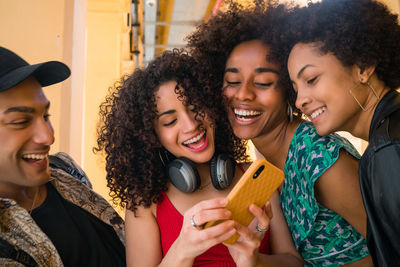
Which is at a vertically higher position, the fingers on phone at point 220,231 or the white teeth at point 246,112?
the white teeth at point 246,112

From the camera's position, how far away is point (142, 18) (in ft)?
25.4

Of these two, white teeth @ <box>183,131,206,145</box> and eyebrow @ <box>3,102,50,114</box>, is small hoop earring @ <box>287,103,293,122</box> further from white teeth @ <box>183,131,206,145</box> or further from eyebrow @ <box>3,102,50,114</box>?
eyebrow @ <box>3,102,50,114</box>

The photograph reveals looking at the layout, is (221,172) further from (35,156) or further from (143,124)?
(35,156)

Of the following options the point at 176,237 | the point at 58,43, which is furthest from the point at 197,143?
the point at 58,43

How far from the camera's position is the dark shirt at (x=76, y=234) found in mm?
1836

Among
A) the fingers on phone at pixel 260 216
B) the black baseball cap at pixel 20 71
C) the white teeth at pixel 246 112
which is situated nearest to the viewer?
the fingers on phone at pixel 260 216

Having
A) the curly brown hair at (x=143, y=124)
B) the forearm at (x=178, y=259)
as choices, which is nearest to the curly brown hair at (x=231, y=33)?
the curly brown hair at (x=143, y=124)

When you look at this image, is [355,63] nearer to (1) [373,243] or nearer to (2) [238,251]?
(1) [373,243]

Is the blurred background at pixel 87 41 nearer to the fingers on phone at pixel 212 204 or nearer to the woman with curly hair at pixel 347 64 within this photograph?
the woman with curly hair at pixel 347 64

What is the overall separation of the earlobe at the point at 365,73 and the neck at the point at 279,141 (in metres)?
0.55

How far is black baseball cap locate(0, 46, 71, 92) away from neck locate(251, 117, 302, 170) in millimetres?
1232

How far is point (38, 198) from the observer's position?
78.0 inches

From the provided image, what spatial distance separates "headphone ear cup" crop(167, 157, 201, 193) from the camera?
70.5 inches

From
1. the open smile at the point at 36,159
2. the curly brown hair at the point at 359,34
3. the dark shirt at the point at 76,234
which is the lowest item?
the dark shirt at the point at 76,234
